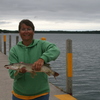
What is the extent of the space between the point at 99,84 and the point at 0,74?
20.8ft

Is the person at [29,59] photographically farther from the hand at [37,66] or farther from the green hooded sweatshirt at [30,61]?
the hand at [37,66]

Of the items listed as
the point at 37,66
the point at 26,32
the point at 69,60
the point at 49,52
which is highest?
the point at 26,32

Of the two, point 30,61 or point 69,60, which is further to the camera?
point 69,60

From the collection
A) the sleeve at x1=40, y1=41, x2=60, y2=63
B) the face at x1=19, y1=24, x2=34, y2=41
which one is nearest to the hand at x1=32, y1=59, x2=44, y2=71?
the sleeve at x1=40, y1=41, x2=60, y2=63

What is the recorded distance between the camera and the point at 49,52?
279 cm

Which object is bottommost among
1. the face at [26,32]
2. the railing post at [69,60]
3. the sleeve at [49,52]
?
the railing post at [69,60]

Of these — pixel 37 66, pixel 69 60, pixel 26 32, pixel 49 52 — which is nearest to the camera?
pixel 37 66

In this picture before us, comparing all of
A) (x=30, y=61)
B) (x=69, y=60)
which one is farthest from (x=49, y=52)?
(x=69, y=60)

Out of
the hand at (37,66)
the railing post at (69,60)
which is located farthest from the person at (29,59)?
the railing post at (69,60)

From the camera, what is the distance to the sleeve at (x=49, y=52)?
2.72 meters

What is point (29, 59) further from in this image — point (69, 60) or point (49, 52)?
point (69, 60)

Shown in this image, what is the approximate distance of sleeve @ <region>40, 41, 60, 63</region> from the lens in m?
2.72

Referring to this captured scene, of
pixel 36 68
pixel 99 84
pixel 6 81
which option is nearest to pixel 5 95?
pixel 6 81

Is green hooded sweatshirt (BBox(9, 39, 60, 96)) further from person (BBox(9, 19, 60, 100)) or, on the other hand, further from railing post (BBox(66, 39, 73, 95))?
railing post (BBox(66, 39, 73, 95))
